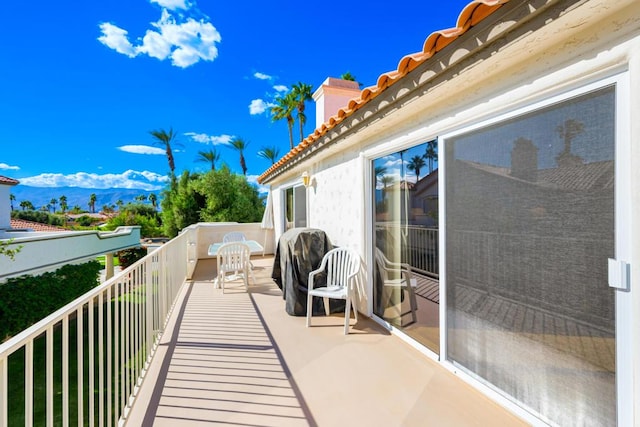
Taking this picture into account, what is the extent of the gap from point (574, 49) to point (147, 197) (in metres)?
71.6

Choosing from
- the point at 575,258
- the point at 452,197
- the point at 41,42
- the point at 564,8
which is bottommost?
the point at 575,258

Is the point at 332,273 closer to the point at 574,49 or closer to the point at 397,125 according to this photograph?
the point at 397,125

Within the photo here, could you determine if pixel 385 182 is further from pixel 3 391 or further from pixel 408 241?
pixel 3 391

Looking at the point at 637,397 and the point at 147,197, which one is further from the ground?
the point at 147,197

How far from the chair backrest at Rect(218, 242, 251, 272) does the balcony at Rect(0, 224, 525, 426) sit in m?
1.69

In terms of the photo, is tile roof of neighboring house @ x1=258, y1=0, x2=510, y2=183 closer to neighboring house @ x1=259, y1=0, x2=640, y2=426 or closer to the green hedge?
neighboring house @ x1=259, y1=0, x2=640, y2=426

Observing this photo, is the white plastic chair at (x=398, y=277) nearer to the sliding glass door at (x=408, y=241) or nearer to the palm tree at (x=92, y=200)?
the sliding glass door at (x=408, y=241)

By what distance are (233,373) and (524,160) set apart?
339cm

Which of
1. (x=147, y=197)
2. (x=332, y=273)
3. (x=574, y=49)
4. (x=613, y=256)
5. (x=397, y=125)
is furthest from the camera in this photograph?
(x=147, y=197)

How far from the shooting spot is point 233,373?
312 cm

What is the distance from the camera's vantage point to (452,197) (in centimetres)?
294

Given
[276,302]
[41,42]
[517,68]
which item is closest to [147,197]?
[41,42]

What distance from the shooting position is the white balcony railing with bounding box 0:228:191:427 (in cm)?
130

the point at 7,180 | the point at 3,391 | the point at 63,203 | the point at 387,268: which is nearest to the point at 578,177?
A: the point at 387,268
